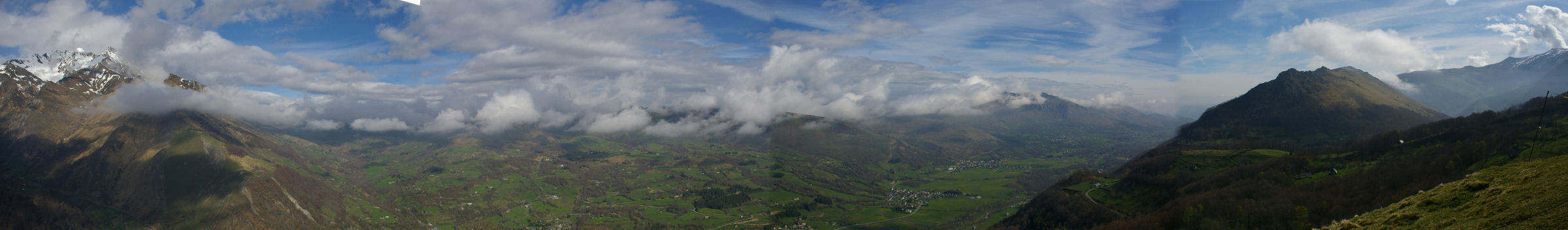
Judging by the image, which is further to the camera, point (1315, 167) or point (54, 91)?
point (54, 91)

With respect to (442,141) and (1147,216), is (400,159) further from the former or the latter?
(1147,216)

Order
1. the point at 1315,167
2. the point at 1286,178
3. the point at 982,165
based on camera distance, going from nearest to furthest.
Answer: the point at 1286,178 → the point at 1315,167 → the point at 982,165

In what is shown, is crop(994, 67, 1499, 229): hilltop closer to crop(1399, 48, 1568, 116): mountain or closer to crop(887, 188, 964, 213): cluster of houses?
crop(887, 188, 964, 213): cluster of houses

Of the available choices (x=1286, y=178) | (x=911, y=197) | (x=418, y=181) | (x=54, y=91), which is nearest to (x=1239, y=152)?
(x=1286, y=178)

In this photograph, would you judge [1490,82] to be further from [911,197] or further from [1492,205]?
[1492,205]

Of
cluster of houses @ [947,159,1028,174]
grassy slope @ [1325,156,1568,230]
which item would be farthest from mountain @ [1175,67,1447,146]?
grassy slope @ [1325,156,1568,230]

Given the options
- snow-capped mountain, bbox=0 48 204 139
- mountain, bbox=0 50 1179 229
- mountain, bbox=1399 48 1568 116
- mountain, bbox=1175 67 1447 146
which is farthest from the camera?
mountain, bbox=1399 48 1568 116
